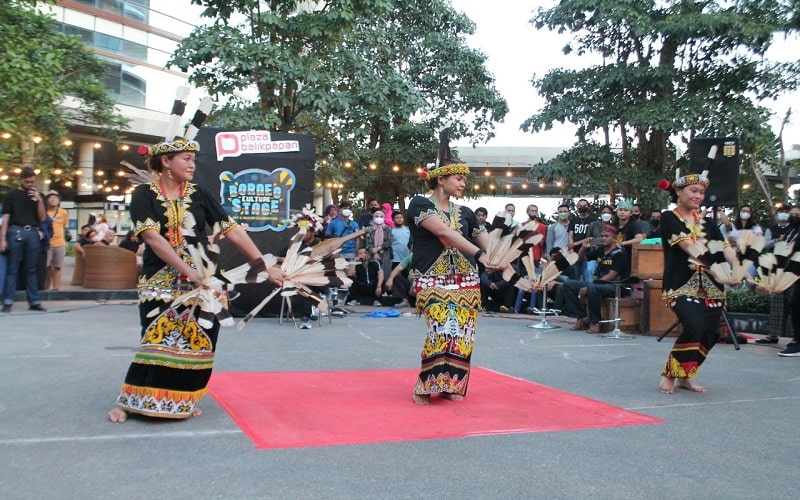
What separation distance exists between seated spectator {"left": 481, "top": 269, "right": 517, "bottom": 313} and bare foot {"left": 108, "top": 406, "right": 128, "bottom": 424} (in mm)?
9025

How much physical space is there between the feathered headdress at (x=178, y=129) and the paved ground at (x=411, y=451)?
1.70 meters

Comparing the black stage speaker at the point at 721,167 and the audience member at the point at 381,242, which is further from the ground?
the black stage speaker at the point at 721,167

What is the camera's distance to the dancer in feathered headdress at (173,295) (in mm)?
4770

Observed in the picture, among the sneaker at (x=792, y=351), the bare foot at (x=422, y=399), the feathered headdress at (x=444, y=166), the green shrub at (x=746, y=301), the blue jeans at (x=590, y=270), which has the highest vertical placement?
the feathered headdress at (x=444, y=166)

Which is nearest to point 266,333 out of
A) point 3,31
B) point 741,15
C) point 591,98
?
point 3,31

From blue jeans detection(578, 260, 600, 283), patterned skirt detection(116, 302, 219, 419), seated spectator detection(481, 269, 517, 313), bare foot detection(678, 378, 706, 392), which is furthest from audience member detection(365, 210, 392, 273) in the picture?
patterned skirt detection(116, 302, 219, 419)

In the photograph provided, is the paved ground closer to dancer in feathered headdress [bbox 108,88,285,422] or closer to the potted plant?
dancer in feathered headdress [bbox 108,88,285,422]

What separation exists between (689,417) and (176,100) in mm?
4020

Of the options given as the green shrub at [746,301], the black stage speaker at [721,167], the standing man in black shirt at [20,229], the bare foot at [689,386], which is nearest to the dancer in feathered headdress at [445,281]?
the bare foot at [689,386]

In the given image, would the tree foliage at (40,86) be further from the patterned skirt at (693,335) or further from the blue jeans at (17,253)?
the patterned skirt at (693,335)

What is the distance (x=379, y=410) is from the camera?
543 cm

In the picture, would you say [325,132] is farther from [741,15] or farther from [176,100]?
[176,100]

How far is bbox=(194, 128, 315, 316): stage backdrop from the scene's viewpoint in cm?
1113

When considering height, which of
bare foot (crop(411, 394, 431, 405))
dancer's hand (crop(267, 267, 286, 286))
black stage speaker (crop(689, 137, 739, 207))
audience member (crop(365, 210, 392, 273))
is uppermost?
black stage speaker (crop(689, 137, 739, 207))
